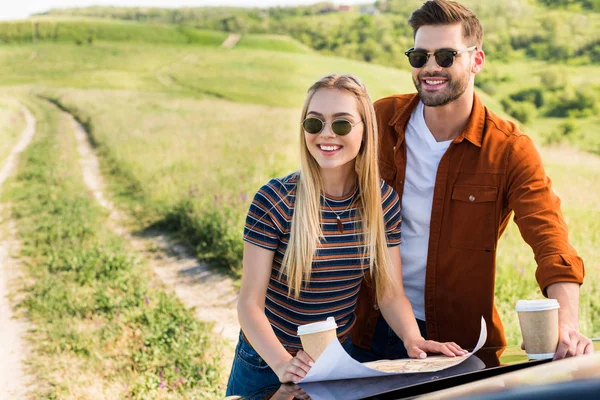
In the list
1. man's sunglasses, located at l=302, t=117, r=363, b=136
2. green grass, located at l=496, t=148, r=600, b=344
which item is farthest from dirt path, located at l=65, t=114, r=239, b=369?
man's sunglasses, located at l=302, t=117, r=363, b=136

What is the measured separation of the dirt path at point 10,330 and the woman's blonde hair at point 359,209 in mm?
3184

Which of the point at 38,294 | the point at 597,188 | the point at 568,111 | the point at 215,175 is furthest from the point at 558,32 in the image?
the point at 38,294

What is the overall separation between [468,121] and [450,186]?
1.02 feet

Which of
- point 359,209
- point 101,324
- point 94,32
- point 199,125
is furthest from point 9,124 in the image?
point 94,32

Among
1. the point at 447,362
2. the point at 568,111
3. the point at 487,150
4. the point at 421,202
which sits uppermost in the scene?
the point at 487,150

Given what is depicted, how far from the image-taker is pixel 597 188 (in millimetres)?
14047

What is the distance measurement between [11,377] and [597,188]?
477 inches

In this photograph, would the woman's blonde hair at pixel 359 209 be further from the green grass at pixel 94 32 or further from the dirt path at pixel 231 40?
the dirt path at pixel 231 40

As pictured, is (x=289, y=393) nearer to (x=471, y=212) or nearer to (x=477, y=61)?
(x=471, y=212)

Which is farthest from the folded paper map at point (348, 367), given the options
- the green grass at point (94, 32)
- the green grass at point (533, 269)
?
the green grass at point (94, 32)

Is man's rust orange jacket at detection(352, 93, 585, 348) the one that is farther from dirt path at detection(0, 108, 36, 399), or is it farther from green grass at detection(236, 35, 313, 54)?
green grass at detection(236, 35, 313, 54)

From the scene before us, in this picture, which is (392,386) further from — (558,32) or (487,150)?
(558,32)

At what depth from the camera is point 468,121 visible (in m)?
3.05

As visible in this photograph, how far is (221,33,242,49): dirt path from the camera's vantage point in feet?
170
